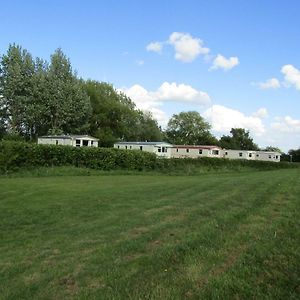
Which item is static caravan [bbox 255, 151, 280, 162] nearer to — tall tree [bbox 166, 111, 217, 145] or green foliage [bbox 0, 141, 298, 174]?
tall tree [bbox 166, 111, 217, 145]

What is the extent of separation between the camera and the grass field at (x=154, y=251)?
4.64 m

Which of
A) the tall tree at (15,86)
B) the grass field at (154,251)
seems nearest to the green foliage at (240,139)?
the tall tree at (15,86)

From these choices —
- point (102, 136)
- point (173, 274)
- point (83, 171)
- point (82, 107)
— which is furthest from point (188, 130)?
point (173, 274)

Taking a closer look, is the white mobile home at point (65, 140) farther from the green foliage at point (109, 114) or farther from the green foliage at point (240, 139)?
the green foliage at point (240, 139)

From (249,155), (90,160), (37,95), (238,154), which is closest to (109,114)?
(37,95)

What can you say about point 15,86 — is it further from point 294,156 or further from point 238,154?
point 294,156

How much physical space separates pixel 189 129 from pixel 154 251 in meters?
123

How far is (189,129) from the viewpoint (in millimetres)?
128500

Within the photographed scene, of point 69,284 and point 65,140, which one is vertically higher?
point 65,140

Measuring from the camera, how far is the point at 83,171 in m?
30.7

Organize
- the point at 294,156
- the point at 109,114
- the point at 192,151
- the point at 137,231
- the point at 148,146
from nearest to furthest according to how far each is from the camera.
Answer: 1. the point at 137,231
2. the point at 148,146
3. the point at 109,114
4. the point at 192,151
5. the point at 294,156

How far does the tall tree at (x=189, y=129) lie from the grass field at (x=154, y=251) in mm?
115436

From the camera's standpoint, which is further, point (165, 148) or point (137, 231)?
point (165, 148)

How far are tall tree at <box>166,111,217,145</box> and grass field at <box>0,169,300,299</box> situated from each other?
4545 inches
